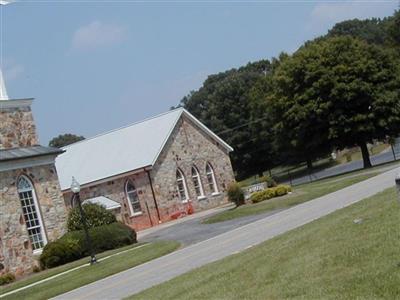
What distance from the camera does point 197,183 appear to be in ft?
152

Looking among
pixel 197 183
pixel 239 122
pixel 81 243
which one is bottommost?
pixel 81 243

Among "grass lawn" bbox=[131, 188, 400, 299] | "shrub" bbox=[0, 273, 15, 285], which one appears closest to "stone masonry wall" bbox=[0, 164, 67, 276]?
"shrub" bbox=[0, 273, 15, 285]

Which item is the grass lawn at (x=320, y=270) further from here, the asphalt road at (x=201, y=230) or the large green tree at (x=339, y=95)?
the large green tree at (x=339, y=95)

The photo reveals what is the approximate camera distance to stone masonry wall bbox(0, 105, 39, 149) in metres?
31.8

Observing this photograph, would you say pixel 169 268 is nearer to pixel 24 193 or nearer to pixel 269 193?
pixel 24 193

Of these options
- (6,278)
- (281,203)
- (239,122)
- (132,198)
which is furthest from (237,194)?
(239,122)

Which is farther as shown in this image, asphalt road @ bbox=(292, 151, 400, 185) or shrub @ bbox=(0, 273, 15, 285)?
asphalt road @ bbox=(292, 151, 400, 185)

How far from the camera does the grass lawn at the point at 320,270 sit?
7582 millimetres

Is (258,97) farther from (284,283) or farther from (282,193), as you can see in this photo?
(284,283)

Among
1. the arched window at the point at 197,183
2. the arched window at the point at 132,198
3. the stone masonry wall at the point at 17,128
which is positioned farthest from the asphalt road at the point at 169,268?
the arched window at the point at 197,183

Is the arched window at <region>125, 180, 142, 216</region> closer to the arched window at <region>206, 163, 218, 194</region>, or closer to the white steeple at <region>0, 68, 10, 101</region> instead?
the arched window at <region>206, 163, 218, 194</region>

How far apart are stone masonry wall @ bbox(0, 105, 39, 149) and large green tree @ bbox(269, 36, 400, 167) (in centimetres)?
2179

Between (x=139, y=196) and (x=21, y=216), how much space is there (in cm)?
1331

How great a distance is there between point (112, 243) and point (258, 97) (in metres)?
42.6
